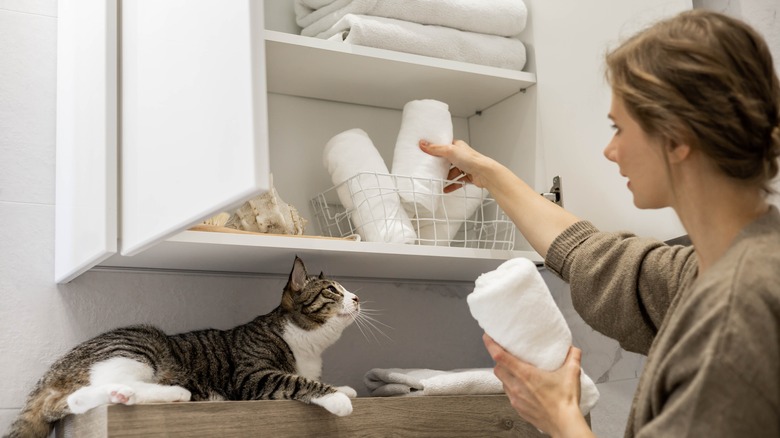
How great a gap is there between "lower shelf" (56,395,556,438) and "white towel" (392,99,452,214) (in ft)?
1.18

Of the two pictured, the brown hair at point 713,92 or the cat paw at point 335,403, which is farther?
the cat paw at point 335,403

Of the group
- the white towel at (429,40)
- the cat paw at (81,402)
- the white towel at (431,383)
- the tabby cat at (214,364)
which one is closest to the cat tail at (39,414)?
the tabby cat at (214,364)

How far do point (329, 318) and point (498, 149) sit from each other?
1.97ft

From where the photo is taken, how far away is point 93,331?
4.71 feet

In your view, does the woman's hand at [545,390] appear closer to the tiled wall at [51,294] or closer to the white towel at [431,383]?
the white towel at [431,383]

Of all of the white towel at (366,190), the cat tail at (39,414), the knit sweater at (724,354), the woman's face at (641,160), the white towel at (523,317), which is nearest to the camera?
the knit sweater at (724,354)

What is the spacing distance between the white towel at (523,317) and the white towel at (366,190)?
0.43m

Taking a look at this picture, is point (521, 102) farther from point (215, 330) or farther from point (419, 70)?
point (215, 330)

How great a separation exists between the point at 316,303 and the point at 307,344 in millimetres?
71

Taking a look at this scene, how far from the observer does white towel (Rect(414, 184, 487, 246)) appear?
1.55 metres

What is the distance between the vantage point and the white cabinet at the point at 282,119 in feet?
3.11

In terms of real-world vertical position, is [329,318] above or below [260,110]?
below

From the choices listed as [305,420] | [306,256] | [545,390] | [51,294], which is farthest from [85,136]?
[545,390]

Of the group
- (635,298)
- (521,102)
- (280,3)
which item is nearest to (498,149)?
(521,102)
